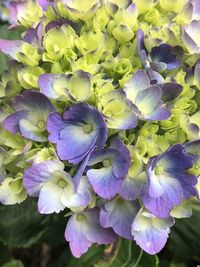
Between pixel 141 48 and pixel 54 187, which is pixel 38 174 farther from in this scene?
pixel 141 48

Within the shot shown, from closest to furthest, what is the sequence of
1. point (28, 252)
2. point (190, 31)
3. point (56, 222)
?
point (190, 31), point (56, 222), point (28, 252)

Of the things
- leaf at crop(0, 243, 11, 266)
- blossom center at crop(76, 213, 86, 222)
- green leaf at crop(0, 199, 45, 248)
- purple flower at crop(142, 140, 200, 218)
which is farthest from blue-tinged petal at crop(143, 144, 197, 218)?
leaf at crop(0, 243, 11, 266)

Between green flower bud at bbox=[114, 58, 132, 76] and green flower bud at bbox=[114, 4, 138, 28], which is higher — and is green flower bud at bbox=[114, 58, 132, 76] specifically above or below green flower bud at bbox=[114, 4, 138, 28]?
below

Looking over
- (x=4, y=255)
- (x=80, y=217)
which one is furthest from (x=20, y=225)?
(x=80, y=217)

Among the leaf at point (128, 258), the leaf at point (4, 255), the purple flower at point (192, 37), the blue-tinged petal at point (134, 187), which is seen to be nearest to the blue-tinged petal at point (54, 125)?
the blue-tinged petal at point (134, 187)

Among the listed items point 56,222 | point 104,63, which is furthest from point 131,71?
point 56,222

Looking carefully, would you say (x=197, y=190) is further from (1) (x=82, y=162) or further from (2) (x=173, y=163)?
(1) (x=82, y=162)

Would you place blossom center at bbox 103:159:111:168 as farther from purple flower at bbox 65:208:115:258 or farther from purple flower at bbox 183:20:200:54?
purple flower at bbox 183:20:200:54

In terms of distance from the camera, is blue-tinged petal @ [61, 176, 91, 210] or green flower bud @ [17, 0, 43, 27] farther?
green flower bud @ [17, 0, 43, 27]
